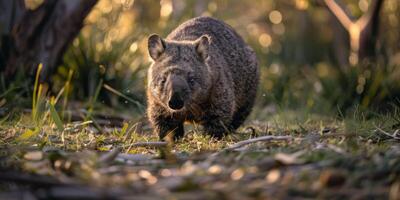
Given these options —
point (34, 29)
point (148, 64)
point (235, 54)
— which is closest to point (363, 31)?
point (148, 64)

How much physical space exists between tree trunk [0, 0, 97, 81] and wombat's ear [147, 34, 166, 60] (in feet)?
6.11

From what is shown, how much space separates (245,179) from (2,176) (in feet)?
3.64

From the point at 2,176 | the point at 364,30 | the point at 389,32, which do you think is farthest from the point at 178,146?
the point at 389,32

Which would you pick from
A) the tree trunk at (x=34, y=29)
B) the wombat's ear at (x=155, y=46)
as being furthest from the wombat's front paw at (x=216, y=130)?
the tree trunk at (x=34, y=29)

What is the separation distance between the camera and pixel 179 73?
555 centimetres

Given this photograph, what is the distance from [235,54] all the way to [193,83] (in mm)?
1414

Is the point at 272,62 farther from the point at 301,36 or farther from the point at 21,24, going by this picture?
the point at 21,24

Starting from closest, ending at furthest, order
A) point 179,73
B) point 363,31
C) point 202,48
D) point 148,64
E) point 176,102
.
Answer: point 176,102, point 179,73, point 202,48, point 148,64, point 363,31

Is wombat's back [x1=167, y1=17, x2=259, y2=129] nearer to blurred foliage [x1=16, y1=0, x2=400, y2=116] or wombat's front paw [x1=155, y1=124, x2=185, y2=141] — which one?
blurred foliage [x1=16, y1=0, x2=400, y2=116]

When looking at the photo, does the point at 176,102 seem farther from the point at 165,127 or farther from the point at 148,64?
the point at 148,64

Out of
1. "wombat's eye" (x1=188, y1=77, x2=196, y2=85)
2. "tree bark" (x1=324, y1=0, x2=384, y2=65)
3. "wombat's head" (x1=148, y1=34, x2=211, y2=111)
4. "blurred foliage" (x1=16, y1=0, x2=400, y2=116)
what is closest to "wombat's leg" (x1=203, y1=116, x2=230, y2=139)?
"wombat's head" (x1=148, y1=34, x2=211, y2=111)

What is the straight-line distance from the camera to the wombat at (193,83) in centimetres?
554

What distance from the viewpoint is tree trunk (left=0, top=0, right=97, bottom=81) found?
24.9 ft

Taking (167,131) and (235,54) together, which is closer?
(167,131)
